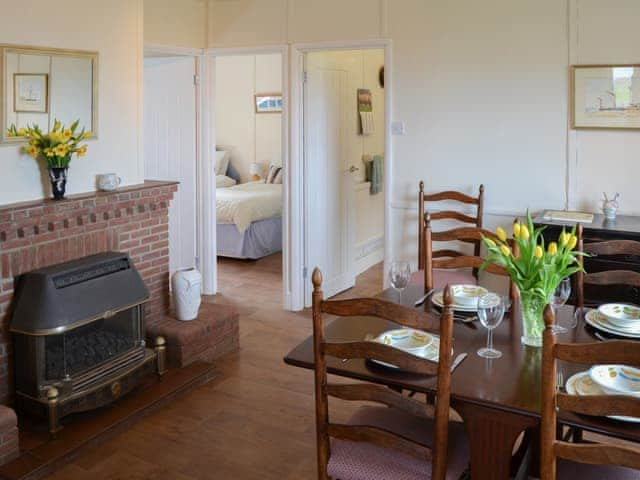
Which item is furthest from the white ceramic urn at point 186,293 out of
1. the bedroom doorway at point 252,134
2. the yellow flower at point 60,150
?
the bedroom doorway at point 252,134

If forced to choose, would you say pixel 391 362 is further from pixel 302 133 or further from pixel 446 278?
→ pixel 302 133

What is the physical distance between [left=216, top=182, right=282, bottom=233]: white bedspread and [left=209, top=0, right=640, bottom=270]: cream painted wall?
2282 mm

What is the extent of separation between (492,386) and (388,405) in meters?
0.32

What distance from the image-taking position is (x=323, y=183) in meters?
5.48

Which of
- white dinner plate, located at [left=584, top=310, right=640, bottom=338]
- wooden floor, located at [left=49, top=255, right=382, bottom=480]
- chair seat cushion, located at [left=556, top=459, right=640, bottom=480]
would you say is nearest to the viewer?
chair seat cushion, located at [left=556, top=459, right=640, bottom=480]

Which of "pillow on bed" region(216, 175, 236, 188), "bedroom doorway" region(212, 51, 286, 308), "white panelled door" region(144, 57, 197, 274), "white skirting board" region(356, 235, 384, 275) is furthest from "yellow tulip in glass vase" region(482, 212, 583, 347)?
"pillow on bed" region(216, 175, 236, 188)

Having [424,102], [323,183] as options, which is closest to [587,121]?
[424,102]

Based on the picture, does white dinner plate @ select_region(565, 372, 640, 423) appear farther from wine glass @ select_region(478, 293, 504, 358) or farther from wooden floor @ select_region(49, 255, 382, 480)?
wooden floor @ select_region(49, 255, 382, 480)

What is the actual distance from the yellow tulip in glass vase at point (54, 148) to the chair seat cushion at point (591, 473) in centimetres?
274

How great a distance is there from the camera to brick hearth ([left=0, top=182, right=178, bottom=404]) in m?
3.22

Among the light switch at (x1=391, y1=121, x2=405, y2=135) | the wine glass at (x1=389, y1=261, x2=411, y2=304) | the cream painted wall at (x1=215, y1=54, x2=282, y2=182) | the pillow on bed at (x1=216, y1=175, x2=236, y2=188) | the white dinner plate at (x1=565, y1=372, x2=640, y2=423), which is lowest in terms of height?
the white dinner plate at (x1=565, y1=372, x2=640, y2=423)

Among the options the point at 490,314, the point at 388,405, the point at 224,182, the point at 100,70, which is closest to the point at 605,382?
the point at 490,314

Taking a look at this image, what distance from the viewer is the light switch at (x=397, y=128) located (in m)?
4.77

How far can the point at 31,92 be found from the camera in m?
3.39
